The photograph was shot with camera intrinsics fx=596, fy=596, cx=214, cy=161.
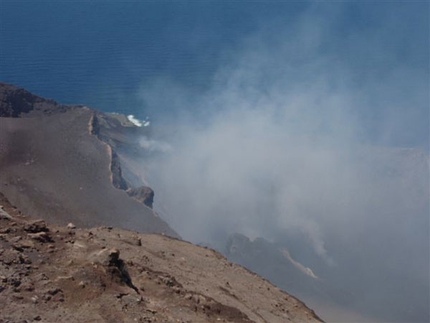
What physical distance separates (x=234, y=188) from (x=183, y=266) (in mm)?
54243

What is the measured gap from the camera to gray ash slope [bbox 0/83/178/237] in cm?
3722

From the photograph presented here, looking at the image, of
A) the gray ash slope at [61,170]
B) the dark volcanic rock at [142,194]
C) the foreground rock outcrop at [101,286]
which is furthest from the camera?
the dark volcanic rock at [142,194]

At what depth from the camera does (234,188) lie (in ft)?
254

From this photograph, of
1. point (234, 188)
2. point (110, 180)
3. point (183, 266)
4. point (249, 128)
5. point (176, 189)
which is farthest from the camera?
point (249, 128)

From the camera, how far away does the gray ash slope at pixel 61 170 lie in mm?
37219

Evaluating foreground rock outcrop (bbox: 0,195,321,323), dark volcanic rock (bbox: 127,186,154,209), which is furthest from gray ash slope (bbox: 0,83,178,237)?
foreground rock outcrop (bbox: 0,195,321,323)

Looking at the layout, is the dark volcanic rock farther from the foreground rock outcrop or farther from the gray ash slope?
the foreground rock outcrop

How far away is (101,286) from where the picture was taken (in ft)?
49.8

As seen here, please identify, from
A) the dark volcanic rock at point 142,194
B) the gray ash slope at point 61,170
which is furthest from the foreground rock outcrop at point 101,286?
the dark volcanic rock at point 142,194

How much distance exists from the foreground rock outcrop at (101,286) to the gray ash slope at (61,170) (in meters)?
14.9

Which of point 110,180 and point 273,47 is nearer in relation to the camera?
point 110,180

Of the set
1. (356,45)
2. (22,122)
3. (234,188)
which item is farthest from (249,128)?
(356,45)

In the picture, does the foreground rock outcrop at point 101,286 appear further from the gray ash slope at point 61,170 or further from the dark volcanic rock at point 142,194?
the dark volcanic rock at point 142,194

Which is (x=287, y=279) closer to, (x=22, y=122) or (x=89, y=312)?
(x=22, y=122)
